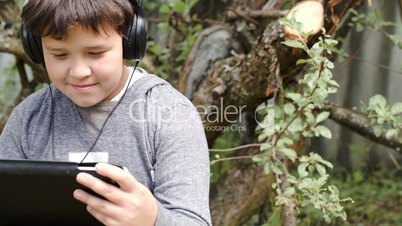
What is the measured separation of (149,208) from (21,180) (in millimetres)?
223

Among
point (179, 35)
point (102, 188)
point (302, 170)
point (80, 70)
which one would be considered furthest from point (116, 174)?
point (179, 35)

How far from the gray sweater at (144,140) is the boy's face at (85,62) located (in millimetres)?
75

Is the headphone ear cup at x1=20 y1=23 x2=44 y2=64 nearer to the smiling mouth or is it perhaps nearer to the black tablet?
the smiling mouth

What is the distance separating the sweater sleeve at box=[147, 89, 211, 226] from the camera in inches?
50.3

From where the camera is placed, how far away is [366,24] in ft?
9.59

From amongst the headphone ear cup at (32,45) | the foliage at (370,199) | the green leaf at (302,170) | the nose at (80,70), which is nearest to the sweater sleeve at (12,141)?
the headphone ear cup at (32,45)

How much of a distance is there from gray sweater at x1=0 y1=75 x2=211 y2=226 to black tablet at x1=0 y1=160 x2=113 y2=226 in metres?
0.16

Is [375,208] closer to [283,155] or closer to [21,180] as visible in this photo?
[283,155]

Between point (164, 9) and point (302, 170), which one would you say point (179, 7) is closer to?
point (164, 9)

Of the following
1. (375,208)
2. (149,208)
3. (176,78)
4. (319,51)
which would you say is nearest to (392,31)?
(375,208)

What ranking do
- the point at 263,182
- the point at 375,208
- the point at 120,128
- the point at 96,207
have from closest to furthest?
the point at 96,207 < the point at 120,128 < the point at 263,182 < the point at 375,208

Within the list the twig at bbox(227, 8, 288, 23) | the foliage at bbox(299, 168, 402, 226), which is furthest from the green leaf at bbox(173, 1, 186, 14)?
the foliage at bbox(299, 168, 402, 226)

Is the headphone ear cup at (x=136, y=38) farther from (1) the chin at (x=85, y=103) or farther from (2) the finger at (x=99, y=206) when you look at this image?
(2) the finger at (x=99, y=206)

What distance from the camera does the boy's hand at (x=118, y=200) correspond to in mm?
1070
